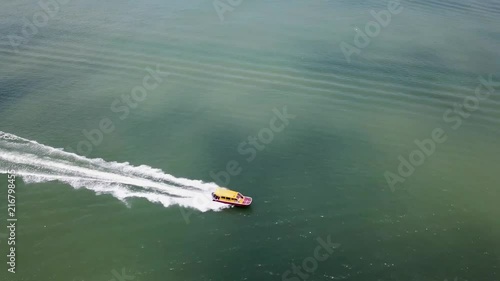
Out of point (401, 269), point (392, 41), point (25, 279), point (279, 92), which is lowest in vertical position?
point (25, 279)

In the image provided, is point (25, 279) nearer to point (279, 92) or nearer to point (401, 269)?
point (401, 269)

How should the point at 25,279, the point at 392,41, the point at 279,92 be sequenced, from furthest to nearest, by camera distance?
the point at 392,41
the point at 279,92
the point at 25,279

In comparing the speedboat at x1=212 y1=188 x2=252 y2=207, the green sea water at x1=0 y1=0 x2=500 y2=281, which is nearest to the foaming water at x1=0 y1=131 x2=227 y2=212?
the green sea water at x1=0 y1=0 x2=500 y2=281

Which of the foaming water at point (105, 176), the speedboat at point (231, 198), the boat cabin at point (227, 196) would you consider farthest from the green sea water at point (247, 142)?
the boat cabin at point (227, 196)

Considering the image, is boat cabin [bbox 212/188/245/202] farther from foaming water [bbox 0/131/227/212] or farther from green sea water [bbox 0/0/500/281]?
green sea water [bbox 0/0/500/281]

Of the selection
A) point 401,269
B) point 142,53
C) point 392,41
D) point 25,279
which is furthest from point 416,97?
point 25,279

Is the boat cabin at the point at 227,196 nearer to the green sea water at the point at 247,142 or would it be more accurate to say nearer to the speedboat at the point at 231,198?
the speedboat at the point at 231,198

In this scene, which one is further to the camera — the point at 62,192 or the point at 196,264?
the point at 62,192
